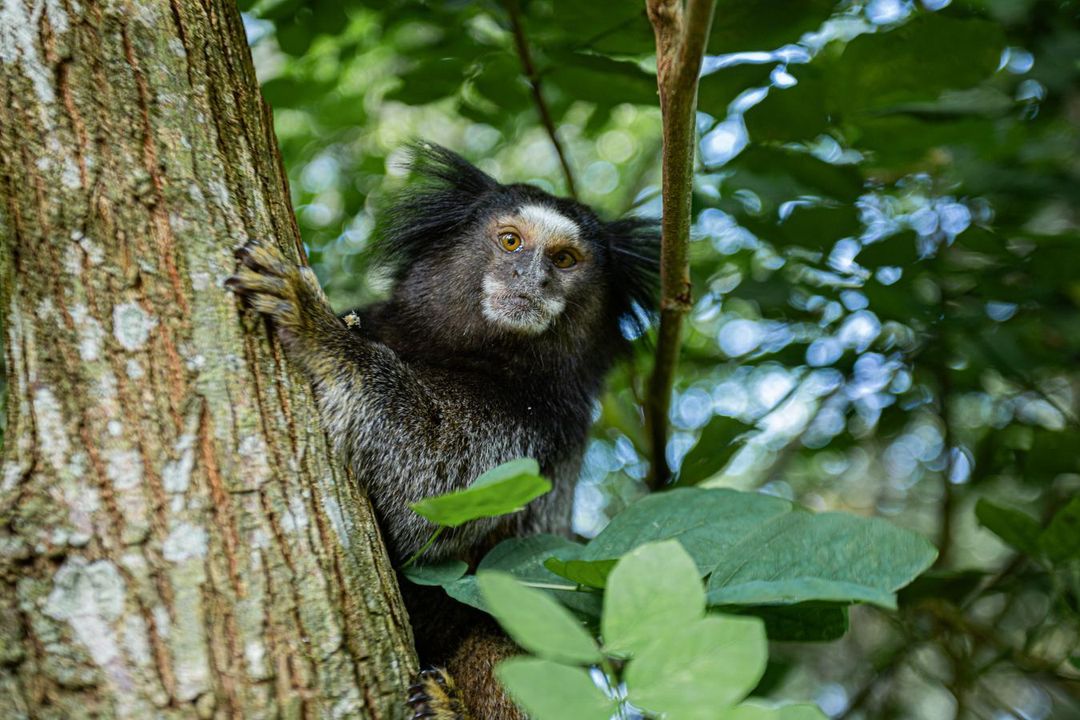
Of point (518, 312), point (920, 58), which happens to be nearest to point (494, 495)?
point (518, 312)

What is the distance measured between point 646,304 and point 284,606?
11.6 ft

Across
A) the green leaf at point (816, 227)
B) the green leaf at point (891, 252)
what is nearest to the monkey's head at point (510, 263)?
the green leaf at point (816, 227)

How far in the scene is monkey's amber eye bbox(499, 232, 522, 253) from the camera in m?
4.95

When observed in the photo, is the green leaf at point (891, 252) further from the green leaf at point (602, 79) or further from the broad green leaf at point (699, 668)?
the broad green leaf at point (699, 668)

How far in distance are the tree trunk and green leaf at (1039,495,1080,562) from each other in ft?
9.02

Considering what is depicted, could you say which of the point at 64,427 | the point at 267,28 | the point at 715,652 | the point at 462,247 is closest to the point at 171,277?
the point at 64,427

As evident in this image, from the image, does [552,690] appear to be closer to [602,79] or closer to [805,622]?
[805,622]

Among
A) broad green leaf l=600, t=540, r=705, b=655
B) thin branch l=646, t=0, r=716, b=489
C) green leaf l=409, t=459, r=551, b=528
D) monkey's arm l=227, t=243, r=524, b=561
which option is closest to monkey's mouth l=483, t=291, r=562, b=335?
monkey's arm l=227, t=243, r=524, b=561

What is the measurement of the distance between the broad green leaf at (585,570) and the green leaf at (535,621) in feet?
3.12

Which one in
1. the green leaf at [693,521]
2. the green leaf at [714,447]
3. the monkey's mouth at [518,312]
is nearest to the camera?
the green leaf at [693,521]

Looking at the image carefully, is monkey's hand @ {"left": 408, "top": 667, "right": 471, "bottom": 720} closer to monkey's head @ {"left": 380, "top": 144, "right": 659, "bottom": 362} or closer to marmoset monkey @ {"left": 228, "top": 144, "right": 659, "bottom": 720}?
marmoset monkey @ {"left": 228, "top": 144, "right": 659, "bottom": 720}

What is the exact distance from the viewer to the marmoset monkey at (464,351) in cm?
344

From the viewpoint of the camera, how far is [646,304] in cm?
548

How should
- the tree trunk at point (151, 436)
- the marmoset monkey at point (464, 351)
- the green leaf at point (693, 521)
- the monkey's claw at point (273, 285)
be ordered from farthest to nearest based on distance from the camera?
the marmoset monkey at point (464, 351)
the green leaf at point (693, 521)
the monkey's claw at point (273, 285)
the tree trunk at point (151, 436)
